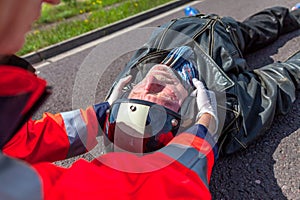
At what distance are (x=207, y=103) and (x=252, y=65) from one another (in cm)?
118

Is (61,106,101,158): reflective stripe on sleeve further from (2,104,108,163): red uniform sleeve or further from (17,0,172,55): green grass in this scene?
(17,0,172,55): green grass

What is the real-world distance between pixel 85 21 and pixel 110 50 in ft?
3.11

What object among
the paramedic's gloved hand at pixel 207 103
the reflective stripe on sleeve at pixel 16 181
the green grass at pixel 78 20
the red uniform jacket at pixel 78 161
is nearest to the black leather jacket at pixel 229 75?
the paramedic's gloved hand at pixel 207 103

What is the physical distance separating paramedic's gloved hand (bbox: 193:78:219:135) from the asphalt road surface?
337mm

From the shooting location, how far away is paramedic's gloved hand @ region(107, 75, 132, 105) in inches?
84.7

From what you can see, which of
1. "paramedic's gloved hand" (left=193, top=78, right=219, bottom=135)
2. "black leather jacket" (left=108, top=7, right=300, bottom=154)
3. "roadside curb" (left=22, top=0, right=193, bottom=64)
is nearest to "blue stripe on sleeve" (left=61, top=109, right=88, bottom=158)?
"black leather jacket" (left=108, top=7, right=300, bottom=154)

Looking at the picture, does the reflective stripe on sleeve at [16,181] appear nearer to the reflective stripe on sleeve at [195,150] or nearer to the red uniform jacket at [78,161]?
the red uniform jacket at [78,161]

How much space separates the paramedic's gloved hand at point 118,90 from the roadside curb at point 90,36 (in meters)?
1.78

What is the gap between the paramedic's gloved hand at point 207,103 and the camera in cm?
189

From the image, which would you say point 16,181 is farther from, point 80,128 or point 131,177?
point 80,128

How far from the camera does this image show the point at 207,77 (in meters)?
2.29

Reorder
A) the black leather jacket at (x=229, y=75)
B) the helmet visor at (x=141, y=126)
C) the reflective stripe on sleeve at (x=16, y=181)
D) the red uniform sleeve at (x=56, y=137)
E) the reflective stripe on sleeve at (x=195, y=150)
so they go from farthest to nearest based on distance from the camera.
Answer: the black leather jacket at (x=229, y=75)
the helmet visor at (x=141, y=126)
the red uniform sleeve at (x=56, y=137)
the reflective stripe on sleeve at (x=195, y=150)
the reflective stripe on sleeve at (x=16, y=181)

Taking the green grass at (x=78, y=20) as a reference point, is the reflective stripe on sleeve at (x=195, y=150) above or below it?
above

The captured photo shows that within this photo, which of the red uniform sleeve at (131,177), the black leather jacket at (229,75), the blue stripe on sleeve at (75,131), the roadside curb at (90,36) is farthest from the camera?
the roadside curb at (90,36)
